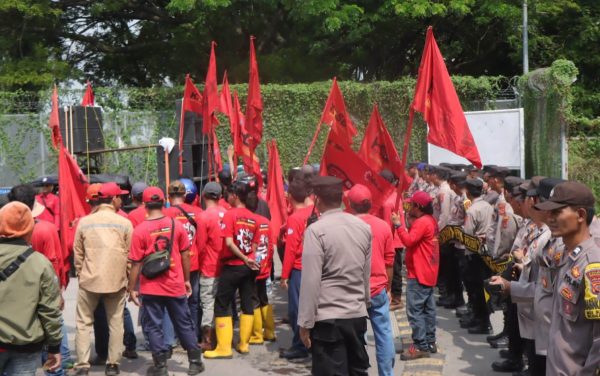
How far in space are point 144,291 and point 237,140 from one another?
4761 millimetres

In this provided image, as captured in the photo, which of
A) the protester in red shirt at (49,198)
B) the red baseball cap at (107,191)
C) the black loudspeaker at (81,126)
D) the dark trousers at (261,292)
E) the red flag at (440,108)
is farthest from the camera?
the black loudspeaker at (81,126)

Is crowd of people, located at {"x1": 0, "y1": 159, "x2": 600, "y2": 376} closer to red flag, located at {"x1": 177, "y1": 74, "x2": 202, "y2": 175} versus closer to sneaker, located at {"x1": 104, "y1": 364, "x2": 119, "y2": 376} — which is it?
sneaker, located at {"x1": 104, "y1": 364, "x2": 119, "y2": 376}

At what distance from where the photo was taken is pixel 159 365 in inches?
301

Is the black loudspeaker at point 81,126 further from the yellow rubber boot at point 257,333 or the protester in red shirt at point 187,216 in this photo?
the yellow rubber boot at point 257,333

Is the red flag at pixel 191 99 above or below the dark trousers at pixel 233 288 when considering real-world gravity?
above

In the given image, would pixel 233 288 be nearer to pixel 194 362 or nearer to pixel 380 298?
pixel 194 362

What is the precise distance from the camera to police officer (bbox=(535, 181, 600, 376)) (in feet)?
12.6

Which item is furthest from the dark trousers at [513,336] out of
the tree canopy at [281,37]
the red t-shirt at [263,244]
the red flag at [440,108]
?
the tree canopy at [281,37]

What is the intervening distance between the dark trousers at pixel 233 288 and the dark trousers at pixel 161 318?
73cm

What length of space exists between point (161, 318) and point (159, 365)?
1.54 ft

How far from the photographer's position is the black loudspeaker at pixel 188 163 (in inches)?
553

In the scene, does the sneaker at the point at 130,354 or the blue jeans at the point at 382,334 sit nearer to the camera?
the blue jeans at the point at 382,334

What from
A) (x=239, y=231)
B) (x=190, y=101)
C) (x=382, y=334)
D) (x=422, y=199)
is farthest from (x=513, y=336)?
(x=190, y=101)

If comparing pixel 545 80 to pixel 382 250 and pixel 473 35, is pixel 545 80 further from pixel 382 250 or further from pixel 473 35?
pixel 382 250
